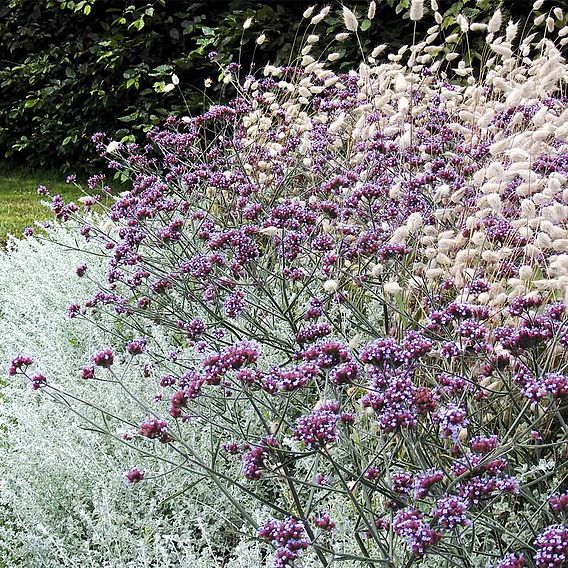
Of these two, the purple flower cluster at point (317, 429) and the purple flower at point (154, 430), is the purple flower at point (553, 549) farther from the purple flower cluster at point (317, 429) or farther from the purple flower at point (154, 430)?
the purple flower at point (154, 430)

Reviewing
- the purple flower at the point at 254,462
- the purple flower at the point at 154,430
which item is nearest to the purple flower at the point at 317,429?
the purple flower at the point at 254,462

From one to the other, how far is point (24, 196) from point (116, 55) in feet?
5.32

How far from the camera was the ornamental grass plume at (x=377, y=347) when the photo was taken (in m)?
1.63

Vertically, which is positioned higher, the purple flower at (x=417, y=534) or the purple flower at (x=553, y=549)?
the purple flower at (x=417, y=534)

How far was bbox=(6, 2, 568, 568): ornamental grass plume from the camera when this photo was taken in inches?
64.3

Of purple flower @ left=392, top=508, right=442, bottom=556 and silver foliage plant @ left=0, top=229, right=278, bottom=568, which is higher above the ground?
purple flower @ left=392, top=508, right=442, bottom=556

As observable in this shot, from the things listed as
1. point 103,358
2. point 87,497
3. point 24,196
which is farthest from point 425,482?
point 24,196

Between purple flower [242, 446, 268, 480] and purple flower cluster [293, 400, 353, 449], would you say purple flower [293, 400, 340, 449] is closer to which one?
purple flower cluster [293, 400, 353, 449]

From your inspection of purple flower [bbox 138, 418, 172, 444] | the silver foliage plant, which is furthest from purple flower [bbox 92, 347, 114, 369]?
purple flower [bbox 138, 418, 172, 444]

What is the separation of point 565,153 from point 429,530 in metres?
2.23

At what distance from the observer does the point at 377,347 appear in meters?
1.62

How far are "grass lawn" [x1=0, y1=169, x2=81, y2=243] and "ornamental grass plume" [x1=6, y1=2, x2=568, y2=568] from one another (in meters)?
2.72

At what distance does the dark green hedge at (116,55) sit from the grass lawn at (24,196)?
25 cm

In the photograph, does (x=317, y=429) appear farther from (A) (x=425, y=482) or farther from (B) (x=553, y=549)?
(B) (x=553, y=549)
